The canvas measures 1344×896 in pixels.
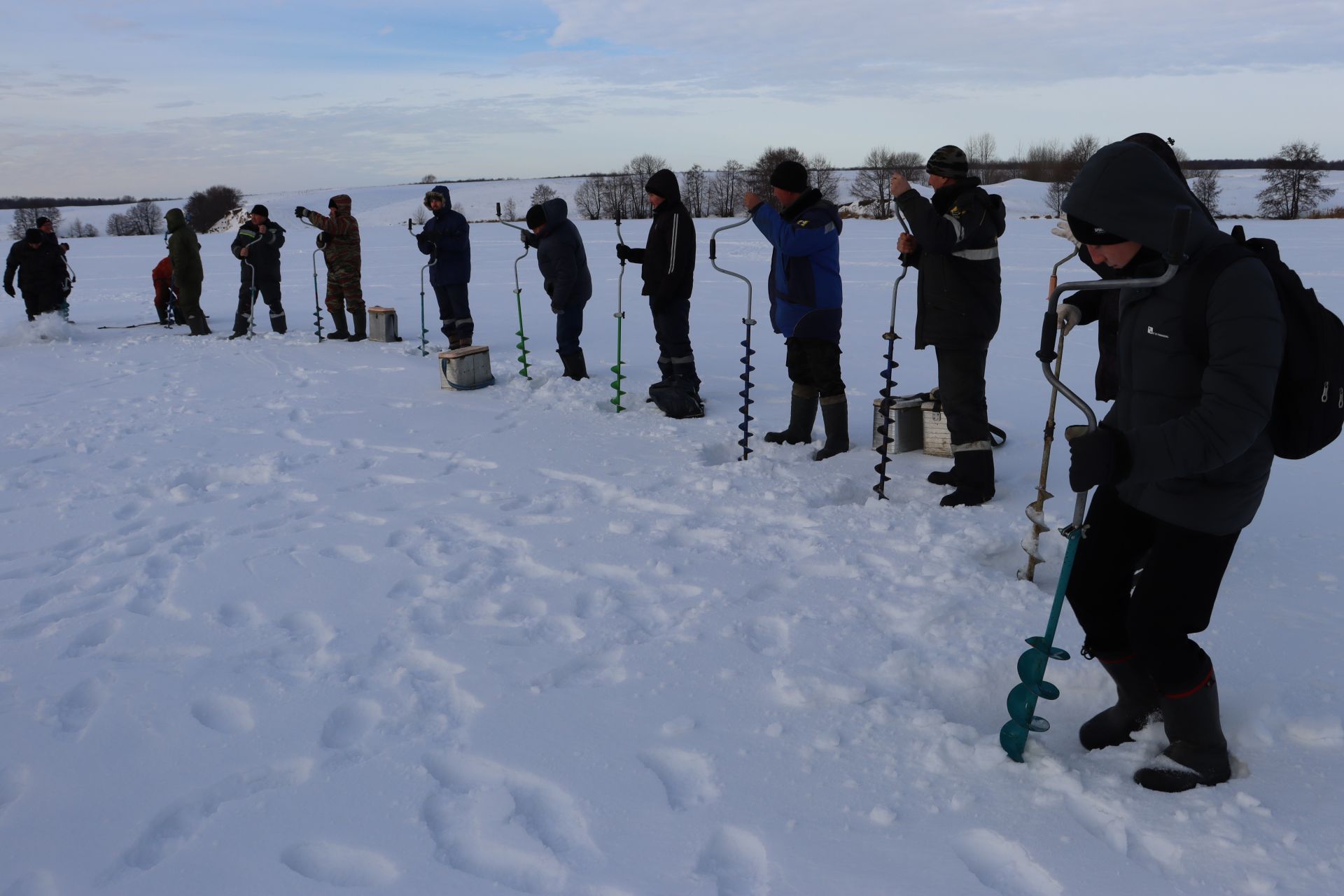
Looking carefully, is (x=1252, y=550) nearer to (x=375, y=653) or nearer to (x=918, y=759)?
(x=918, y=759)

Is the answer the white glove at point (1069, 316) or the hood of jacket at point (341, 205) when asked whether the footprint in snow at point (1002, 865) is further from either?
the hood of jacket at point (341, 205)

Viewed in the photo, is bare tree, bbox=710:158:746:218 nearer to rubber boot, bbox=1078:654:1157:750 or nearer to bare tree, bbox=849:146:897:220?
bare tree, bbox=849:146:897:220

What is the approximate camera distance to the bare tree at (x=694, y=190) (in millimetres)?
55834

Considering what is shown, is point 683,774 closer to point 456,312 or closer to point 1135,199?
point 1135,199

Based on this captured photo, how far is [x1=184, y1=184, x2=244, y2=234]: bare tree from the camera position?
75.6 m

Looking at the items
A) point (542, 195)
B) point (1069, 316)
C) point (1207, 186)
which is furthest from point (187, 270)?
point (1207, 186)

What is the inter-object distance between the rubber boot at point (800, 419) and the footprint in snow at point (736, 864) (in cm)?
397

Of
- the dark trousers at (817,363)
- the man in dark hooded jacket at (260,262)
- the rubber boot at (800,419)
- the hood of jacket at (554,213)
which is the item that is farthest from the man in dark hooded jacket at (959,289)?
the man in dark hooded jacket at (260,262)

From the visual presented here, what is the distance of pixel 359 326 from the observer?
11414 mm

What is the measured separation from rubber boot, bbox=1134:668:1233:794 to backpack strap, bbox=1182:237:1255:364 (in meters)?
0.95

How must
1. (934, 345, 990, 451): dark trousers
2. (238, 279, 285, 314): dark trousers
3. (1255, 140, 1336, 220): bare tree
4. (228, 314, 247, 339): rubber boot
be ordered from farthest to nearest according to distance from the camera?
1. (1255, 140, 1336, 220): bare tree
2. (228, 314, 247, 339): rubber boot
3. (238, 279, 285, 314): dark trousers
4. (934, 345, 990, 451): dark trousers

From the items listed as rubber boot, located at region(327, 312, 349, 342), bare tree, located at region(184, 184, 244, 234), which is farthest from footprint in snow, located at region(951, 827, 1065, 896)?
bare tree, located at region(184, 184, 244, 234)

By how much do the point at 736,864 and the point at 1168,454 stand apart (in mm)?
1480

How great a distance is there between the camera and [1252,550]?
172 inches
